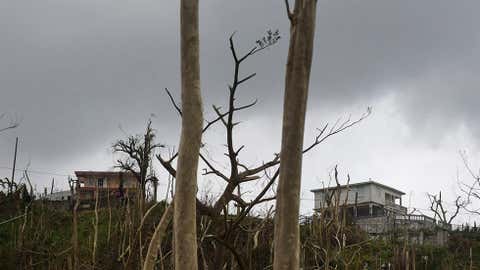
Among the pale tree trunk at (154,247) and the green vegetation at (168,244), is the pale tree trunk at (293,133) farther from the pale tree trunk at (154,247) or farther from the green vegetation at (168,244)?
the green vegetation at (168,244)

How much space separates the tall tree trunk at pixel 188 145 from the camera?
295 centimetres

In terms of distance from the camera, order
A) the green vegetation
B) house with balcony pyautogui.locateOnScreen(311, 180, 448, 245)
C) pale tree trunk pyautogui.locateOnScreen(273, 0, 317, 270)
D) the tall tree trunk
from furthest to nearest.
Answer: house with balcony pyautogui.locateOnScreen(311, 180, 448, 245), the green vegetation, the tall tree trunk, pale tree trunk pyautogui.locateOnScreen(273, 0, 317, 270)

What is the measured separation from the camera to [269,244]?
32.6ft

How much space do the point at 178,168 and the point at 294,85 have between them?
0.69m

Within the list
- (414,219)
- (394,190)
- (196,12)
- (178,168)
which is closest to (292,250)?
(178,168)

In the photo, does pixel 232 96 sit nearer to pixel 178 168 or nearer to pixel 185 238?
pixel 178 168

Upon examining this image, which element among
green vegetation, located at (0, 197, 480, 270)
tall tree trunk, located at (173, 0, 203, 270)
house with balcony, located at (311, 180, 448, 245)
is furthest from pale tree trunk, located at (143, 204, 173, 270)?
house with balcony, located at (311, 180, 448, 245)

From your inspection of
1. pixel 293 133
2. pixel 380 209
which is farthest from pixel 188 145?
pixel 380 209

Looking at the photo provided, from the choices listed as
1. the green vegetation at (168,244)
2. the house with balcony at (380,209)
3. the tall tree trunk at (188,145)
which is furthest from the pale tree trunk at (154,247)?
the house with balcony at (380,209)

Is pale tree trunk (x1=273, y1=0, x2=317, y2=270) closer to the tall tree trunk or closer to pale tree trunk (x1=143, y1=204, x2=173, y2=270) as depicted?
the tall tree trunk

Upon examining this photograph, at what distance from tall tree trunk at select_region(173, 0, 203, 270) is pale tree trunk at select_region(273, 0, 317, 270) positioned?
1.39 feet

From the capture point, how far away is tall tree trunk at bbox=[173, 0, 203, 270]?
295 cm

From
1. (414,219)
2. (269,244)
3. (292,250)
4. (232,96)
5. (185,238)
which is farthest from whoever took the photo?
(414,219)

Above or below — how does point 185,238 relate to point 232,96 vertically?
below
